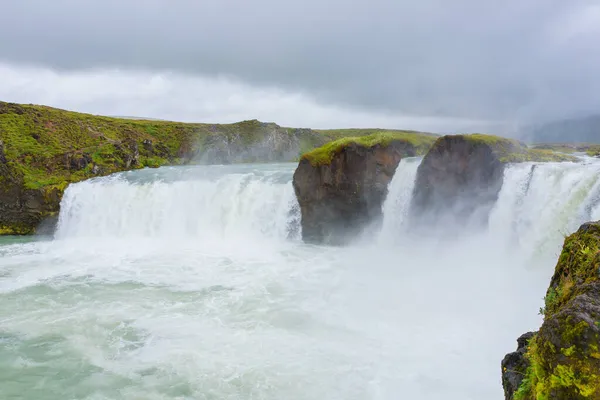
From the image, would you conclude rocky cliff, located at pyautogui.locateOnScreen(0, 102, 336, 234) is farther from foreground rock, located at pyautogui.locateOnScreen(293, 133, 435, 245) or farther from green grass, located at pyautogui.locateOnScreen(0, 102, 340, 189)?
foreground rock, located at pyautogui.locateOnScreen(293, 133, 435, 245)

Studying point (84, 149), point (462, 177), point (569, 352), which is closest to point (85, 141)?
point (84, 149)

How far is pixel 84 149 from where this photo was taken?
36.5 meters

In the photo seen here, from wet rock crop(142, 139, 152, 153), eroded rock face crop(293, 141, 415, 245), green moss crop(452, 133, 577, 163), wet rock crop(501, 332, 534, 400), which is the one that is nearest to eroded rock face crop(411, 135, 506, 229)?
green moss crop(452, 133, 577, 163)

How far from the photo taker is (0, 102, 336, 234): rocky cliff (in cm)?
2758

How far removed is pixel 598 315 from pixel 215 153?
57533mm

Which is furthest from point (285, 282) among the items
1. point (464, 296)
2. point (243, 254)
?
point (464, 296)

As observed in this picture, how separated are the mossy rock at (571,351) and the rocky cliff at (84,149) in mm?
30300

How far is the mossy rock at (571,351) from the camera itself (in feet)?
11.6

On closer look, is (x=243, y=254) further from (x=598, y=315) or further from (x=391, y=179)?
(x=598, y=315)

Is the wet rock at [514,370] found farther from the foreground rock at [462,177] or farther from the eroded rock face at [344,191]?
the eroded rock face at [344,191]

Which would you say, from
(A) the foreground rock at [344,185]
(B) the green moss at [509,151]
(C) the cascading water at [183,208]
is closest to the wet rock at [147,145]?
(C) the cascading water at [183,208]

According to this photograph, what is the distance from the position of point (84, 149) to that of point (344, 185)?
1055 inches

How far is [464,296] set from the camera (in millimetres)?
14305

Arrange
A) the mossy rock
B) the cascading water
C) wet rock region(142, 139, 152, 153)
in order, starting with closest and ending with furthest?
the mossy rock, the cascading water, wet rock region(142, 139, 152, 153)
